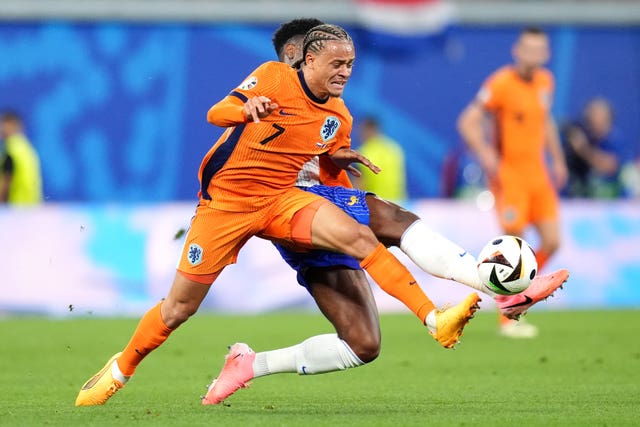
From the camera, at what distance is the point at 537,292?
6789mm

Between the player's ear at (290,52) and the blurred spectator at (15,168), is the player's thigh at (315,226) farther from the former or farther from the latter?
the blurred spectator at (15,168)

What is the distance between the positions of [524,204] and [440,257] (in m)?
5.57

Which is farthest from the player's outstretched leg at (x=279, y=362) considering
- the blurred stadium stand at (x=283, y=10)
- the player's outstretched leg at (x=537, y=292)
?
the blurred stadium stand at (x=283, y=10)

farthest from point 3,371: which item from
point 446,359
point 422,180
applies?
point 422,180

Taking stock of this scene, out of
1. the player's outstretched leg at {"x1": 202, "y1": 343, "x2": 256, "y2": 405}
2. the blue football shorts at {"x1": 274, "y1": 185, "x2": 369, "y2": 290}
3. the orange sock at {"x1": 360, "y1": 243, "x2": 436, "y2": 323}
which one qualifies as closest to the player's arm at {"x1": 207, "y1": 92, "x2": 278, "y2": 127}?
the blue football shorts at {"x1": 274, "y1": 185, "x2": 369, "y2": 290}

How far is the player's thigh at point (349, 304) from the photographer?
7.39 meters

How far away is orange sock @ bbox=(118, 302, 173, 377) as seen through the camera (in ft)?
24.3

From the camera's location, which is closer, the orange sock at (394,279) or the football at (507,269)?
the football at (507,269)

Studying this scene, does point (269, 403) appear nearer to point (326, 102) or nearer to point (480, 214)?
point (326, 102)

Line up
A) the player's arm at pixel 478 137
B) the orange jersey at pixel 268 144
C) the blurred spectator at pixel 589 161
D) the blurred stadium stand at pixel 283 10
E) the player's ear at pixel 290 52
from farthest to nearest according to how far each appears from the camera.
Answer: the blurred stadium stand at pixel 283 10
the blurred spectator at pixel 589 161
the player's arm at pixel 478 137
the player's ear at pixel 290 52
the orange jersey at pixel 268 144

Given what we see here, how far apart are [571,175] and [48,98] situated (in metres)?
8.80

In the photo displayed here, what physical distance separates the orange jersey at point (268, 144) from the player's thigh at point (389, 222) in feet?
1.62

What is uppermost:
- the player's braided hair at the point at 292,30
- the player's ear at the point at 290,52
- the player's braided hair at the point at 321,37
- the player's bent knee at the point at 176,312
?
the player's braided hair at the point at 321,37

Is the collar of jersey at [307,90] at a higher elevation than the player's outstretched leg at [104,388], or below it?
higher
